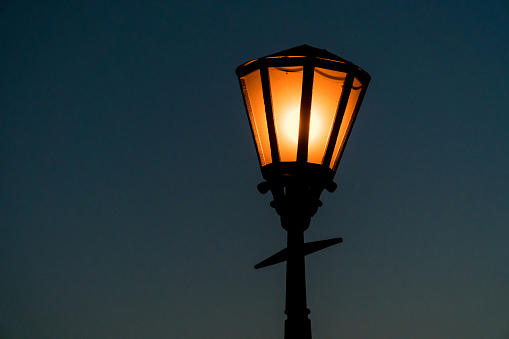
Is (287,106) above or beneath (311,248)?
above

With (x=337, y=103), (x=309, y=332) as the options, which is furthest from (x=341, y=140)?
(x=309, y=332)

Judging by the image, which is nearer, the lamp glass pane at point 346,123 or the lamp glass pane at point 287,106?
the lamp glass pane at point 287,106

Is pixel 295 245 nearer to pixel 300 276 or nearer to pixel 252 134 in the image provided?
pixel 300 276

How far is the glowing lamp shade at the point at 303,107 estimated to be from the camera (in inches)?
98.3

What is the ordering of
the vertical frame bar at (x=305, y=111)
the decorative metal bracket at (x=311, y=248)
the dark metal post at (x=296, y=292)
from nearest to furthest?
1. the dark metal post at (x=296, y=292)
2. the vertical frame bar at (x=305, y=111)
3. the decorative metal bracket at (x=311, y=248)

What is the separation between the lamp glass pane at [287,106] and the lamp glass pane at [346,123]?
0.27m

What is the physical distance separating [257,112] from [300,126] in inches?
11.7

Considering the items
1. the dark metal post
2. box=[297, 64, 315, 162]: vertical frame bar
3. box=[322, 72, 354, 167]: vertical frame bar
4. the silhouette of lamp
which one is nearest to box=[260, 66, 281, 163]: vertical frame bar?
the silhouette of lamp

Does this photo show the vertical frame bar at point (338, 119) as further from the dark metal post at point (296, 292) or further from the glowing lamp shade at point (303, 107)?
the dark metal post at point (296, 292)

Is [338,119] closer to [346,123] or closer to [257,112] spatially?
[346,123]

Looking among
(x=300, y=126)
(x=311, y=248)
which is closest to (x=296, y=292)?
(x=311, y=248)

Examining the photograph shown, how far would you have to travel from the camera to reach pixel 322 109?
2.52m

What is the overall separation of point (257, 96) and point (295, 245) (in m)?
0.87

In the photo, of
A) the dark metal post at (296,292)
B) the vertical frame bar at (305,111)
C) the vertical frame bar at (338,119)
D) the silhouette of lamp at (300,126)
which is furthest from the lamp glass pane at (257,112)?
the dark metal post at (296,292)
